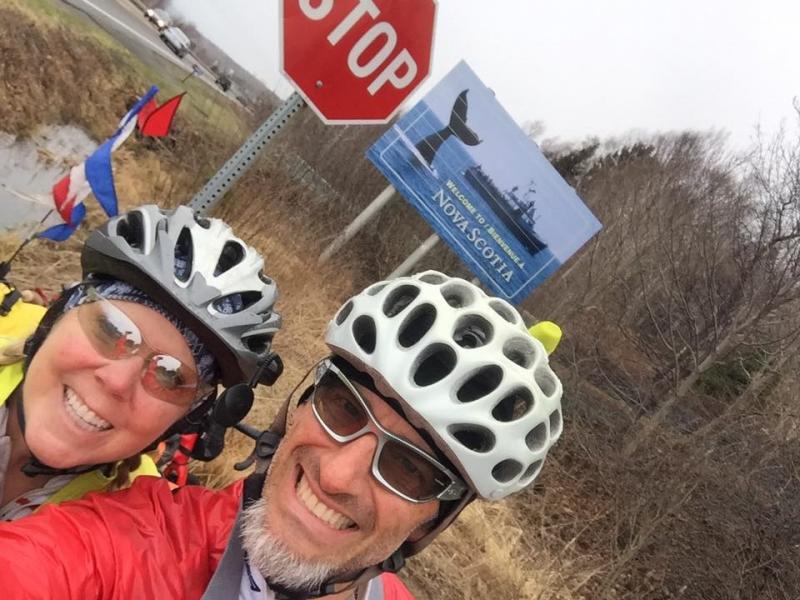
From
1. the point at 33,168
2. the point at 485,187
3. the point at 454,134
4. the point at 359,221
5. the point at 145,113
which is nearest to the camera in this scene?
the point at 145,113

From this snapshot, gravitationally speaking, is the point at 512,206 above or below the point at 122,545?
above

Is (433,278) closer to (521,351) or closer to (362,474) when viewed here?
(521,351)

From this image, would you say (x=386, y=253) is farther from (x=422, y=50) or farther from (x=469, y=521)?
(x=422, y=50)

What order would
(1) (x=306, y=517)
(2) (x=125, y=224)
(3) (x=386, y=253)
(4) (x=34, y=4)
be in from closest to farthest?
1. (1) (x=306, y=517)
2. (2) (x=125, y=224)
3. (4) (x=34, y=4)
4. (3) (x=386, y=253)

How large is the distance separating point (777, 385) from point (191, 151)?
24.5 ft

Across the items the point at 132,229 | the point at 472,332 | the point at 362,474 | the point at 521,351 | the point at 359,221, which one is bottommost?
the point at 362,474

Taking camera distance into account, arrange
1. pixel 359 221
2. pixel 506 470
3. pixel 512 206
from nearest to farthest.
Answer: pixel 506 470, pixel 512 206, pixel 359 221

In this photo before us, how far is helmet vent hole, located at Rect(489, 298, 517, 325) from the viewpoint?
6.29 feet

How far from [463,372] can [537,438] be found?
364mm

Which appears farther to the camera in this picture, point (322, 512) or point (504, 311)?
point (504, 311)

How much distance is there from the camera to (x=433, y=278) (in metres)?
1.99

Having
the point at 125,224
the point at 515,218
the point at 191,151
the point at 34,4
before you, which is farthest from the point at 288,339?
the point at 34,4

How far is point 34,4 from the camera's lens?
1055 cm

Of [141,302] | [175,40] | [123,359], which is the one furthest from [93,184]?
[175,40]
